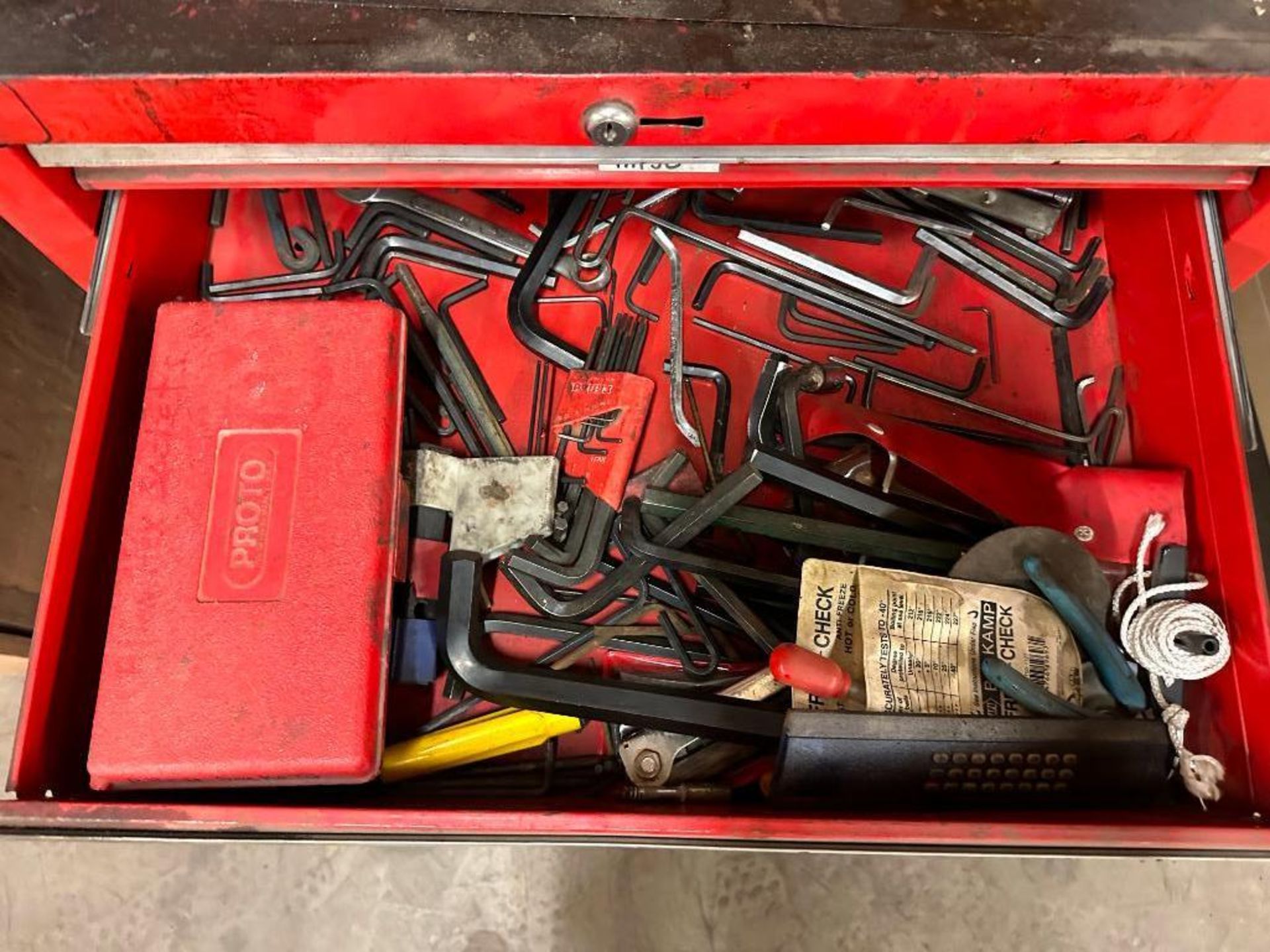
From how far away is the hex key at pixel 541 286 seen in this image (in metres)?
1.35

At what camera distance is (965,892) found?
1209mm

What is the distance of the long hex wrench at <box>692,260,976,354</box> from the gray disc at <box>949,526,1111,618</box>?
37 centimetres

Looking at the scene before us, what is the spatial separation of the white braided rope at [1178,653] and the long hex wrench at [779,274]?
1.53ft

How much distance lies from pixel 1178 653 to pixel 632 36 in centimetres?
92

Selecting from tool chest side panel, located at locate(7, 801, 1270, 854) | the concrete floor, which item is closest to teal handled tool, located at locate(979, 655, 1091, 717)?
tool chest side panel, located at locate(7, 801, 1270, 854)

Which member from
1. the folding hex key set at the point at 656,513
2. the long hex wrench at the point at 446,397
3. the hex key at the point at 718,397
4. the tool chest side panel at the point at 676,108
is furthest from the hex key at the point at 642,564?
the tool chest side panel at the point at 676,108

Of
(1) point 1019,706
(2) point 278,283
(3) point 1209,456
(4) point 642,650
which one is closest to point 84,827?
(4) point 642,650

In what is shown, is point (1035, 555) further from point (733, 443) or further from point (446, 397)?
point (446, 397)

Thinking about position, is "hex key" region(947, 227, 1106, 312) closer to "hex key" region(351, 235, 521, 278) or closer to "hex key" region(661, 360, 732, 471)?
"hex key" region(661, 360, 732, 471)

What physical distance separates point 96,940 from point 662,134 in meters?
1.38

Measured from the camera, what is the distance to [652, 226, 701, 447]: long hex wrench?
50.8 inches

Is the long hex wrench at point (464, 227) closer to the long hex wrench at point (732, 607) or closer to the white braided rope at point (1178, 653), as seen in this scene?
the long hex wrench at point (732, 607)

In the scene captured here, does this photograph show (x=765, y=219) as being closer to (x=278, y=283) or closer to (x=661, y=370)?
(x=661, y=370)

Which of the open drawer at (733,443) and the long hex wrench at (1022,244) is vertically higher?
the long hex wrench at (1022,244)
